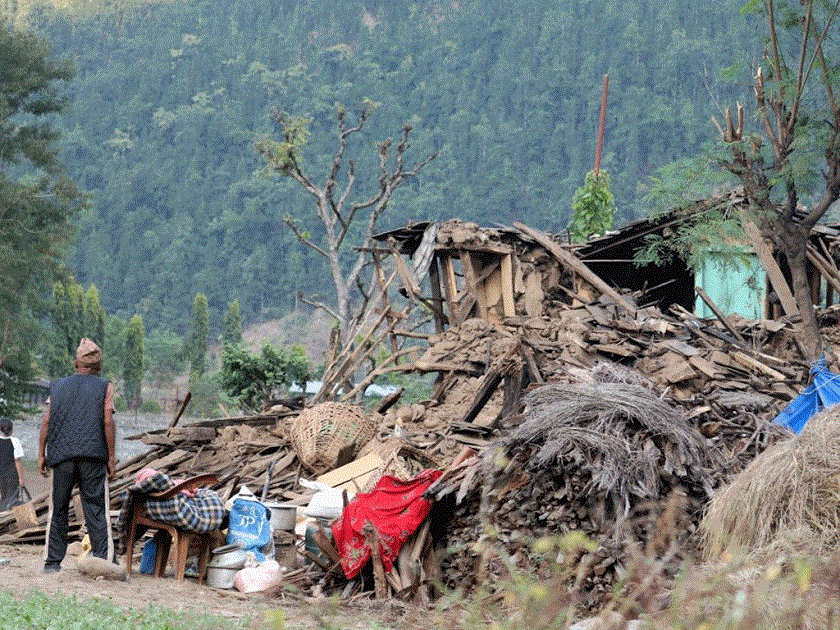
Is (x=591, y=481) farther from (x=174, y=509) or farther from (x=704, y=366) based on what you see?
(x=704, y=366)

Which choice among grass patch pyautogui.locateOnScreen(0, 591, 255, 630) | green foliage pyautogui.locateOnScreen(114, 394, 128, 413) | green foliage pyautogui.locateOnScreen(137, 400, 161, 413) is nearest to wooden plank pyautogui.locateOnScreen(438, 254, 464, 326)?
grass patch pyautogui.locateOnScreen(0, 591, 255, 630)

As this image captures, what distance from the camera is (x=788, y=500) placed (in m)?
8.02

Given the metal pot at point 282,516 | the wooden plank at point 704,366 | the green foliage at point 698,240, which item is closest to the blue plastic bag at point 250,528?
the metal pot at point 282,516

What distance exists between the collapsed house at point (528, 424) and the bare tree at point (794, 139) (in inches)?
48.6

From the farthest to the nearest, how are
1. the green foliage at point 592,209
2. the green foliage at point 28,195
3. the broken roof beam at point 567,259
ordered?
the green foliage at point 28,195
the green foliage at point 592,209
the broken roof beam at point 567,259

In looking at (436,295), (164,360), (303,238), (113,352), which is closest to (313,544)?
(436,295)

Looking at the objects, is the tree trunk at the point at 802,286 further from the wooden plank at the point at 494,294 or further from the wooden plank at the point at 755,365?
the wooden plank at the point at 494,294

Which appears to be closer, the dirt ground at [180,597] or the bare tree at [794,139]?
the dirt ground at [180,597]

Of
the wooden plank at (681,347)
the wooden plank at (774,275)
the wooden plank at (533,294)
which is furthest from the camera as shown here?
the wooden plank at (533,294)

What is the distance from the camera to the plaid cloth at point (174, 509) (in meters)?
8.80

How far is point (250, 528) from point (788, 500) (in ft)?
13.9

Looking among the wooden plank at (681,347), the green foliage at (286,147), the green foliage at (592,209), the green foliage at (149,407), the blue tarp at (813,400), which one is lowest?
the green foliage at (149,407)

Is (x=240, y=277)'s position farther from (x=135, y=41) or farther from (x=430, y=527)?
(x=430, y=527)

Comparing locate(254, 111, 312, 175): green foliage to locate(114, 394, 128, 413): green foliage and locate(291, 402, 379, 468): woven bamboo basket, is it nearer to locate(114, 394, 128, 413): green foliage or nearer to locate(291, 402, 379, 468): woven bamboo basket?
locate(291, 402, 379, 468): woven bamboo basket
